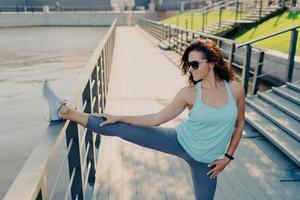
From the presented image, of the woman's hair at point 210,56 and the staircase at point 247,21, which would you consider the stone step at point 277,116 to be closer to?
the woman's hair at point 210,56

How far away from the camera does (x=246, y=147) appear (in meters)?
5.19

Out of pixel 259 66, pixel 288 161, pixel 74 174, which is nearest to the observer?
pixel 74 174

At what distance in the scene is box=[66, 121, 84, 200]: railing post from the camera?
287cm

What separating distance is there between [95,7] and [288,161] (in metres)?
63.4

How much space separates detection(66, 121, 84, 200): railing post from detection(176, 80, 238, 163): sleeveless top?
35.7 inches

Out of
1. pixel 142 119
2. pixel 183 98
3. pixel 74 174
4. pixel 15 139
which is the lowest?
pixel 15 139

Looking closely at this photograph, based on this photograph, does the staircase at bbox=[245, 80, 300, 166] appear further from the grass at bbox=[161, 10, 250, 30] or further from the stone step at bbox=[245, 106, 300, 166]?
the grass at bbox=[161, 10, 250, 30]

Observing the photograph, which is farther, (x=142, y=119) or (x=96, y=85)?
(x=96, y=85)

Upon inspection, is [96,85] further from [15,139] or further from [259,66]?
[15,139]

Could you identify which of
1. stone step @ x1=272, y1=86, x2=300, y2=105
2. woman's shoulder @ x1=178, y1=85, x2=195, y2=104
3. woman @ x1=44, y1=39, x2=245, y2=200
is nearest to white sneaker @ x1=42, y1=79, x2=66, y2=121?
woman @ x1=44, y1=39, x2=245, y2=200

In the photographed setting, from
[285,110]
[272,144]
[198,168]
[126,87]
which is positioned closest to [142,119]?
[198,168]

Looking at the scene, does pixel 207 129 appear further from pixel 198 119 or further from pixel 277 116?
pixel 277 116

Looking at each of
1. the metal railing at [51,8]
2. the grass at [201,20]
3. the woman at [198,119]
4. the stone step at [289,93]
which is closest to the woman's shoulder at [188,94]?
the woman at [198,119]

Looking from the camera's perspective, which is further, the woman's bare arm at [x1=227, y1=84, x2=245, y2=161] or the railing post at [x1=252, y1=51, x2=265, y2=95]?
the railing post at [x1=252, y1=51, x2=265, y2=95]
